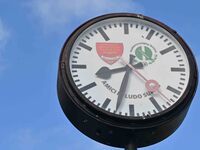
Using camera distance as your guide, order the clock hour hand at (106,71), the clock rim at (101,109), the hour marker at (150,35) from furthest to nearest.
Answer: the hour marker at (150,35) < the clock hour hand at (106,71) < the clock rim at (101,109)

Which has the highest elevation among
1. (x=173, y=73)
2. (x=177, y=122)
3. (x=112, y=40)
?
(x=112, y=40)

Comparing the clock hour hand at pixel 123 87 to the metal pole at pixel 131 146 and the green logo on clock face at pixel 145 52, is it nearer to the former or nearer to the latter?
the green logo on clock face at pixel 145 52

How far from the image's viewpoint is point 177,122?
4.78 meters

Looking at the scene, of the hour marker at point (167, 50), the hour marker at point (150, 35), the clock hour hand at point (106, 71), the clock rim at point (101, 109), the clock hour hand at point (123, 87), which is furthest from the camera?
the hour marker at point (150, 35)

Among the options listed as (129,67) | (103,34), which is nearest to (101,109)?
(129,67)

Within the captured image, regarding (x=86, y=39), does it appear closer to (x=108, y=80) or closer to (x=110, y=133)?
(x=108, y=80)

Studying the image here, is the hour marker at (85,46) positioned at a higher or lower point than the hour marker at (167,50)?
higher

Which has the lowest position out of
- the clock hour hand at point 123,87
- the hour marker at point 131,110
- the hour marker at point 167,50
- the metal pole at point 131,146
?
the metal pole at point 131,146

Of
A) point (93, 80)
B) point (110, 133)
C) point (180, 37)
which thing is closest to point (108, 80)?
point (93, 80)

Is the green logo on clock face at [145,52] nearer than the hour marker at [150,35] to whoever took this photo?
Yes

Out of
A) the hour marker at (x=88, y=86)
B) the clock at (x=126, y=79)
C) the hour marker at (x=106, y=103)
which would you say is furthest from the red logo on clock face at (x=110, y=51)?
the hour marker at (x=106, y=103)

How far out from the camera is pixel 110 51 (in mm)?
5016

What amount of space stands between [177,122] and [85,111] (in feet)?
2.42

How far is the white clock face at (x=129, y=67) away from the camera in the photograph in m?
4.71
